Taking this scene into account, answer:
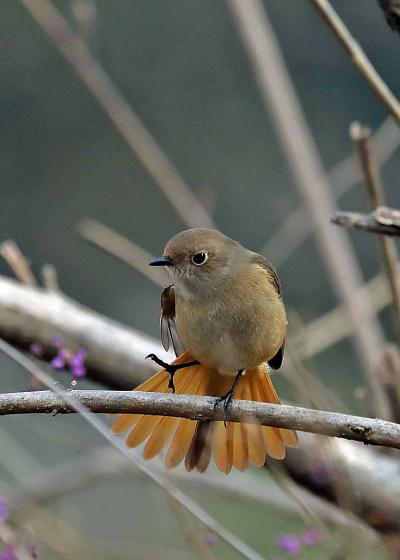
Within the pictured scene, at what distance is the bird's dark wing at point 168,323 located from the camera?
307cm

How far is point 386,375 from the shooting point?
3162 mm

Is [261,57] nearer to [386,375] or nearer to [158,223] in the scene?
[386,375]

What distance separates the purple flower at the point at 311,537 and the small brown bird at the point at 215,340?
0.25 metres

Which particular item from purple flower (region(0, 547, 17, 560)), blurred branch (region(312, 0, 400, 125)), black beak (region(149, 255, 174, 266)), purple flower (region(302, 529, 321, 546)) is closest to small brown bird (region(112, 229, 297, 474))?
black beak (region(149, 255, 174, 266))

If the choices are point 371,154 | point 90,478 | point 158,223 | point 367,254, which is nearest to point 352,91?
point 367,254

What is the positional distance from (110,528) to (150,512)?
1.57 ft

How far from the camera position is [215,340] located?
9.23 ft

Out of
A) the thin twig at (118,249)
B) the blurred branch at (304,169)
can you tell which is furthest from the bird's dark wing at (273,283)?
the blurred branch at (304,169)

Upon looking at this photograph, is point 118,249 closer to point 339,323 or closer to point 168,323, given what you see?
point 168,323

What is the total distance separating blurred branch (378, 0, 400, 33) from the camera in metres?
2.46

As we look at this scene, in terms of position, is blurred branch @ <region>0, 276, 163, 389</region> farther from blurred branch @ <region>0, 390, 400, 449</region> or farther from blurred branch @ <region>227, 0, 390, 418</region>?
blurred branch @ <region>0, 390, 400, 449</region>

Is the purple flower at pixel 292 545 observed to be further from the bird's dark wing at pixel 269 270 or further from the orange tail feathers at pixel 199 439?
the bird's dark wing at pixel 269 270

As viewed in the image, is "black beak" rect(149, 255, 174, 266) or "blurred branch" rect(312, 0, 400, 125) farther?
"black beak" rect(149, 255, 174, 266)

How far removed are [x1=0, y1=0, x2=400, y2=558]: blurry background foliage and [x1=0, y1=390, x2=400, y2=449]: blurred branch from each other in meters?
4.70
